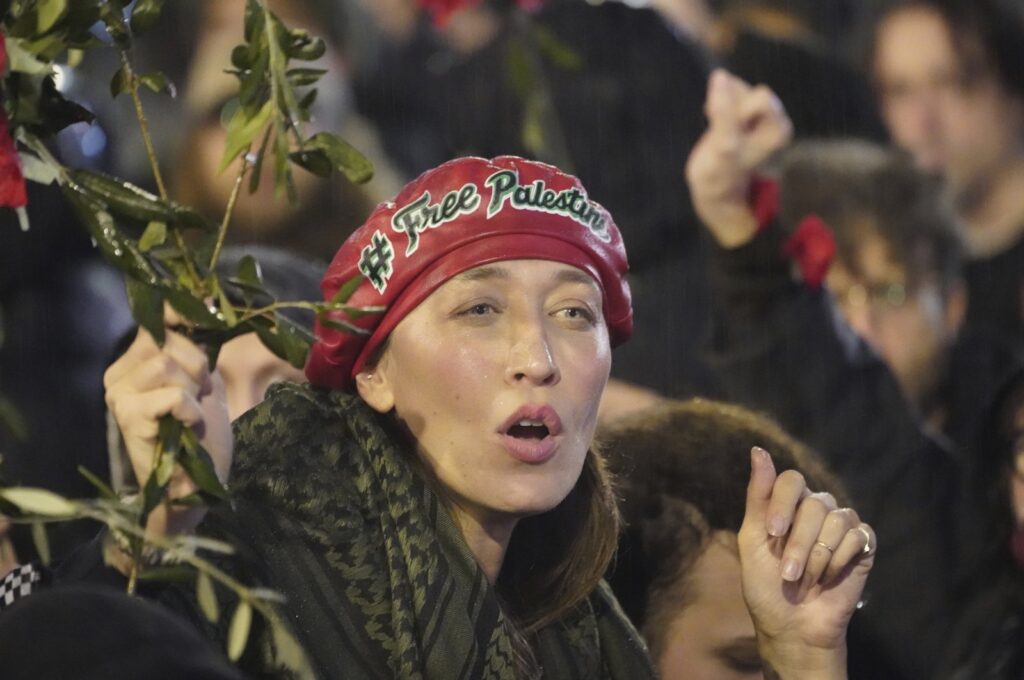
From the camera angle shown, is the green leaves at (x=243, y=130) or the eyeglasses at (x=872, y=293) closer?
the green leaves at (x=243, y=130)

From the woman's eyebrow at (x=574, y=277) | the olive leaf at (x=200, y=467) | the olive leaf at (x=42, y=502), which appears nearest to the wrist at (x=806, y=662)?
the woman's eyebrow at (x=574, y=277)

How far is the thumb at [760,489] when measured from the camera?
213 cm

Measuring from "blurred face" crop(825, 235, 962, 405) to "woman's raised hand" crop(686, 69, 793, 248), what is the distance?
0.85m

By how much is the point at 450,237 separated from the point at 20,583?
0.64 metres

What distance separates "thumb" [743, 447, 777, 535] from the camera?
2131mm

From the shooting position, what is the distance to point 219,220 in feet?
13.3

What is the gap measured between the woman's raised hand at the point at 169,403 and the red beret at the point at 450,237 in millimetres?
437

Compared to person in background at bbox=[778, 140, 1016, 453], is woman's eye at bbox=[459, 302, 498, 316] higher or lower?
higher

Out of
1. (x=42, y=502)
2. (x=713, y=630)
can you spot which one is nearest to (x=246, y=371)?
(x=713, y=630)

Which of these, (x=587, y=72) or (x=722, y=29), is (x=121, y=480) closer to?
(x=587, y=72)

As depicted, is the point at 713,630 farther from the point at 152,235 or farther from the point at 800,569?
the point at 152,235

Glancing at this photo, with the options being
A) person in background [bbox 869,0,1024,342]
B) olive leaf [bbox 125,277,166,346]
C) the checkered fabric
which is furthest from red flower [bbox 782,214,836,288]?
olive leaf [bbox 125,277,166,346]

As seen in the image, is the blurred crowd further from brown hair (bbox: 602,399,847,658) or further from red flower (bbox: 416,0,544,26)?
red flower (bbox: 416,0,544,26)

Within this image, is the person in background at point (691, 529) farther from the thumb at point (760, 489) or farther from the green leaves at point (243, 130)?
the green leaves at point (243, 130)
